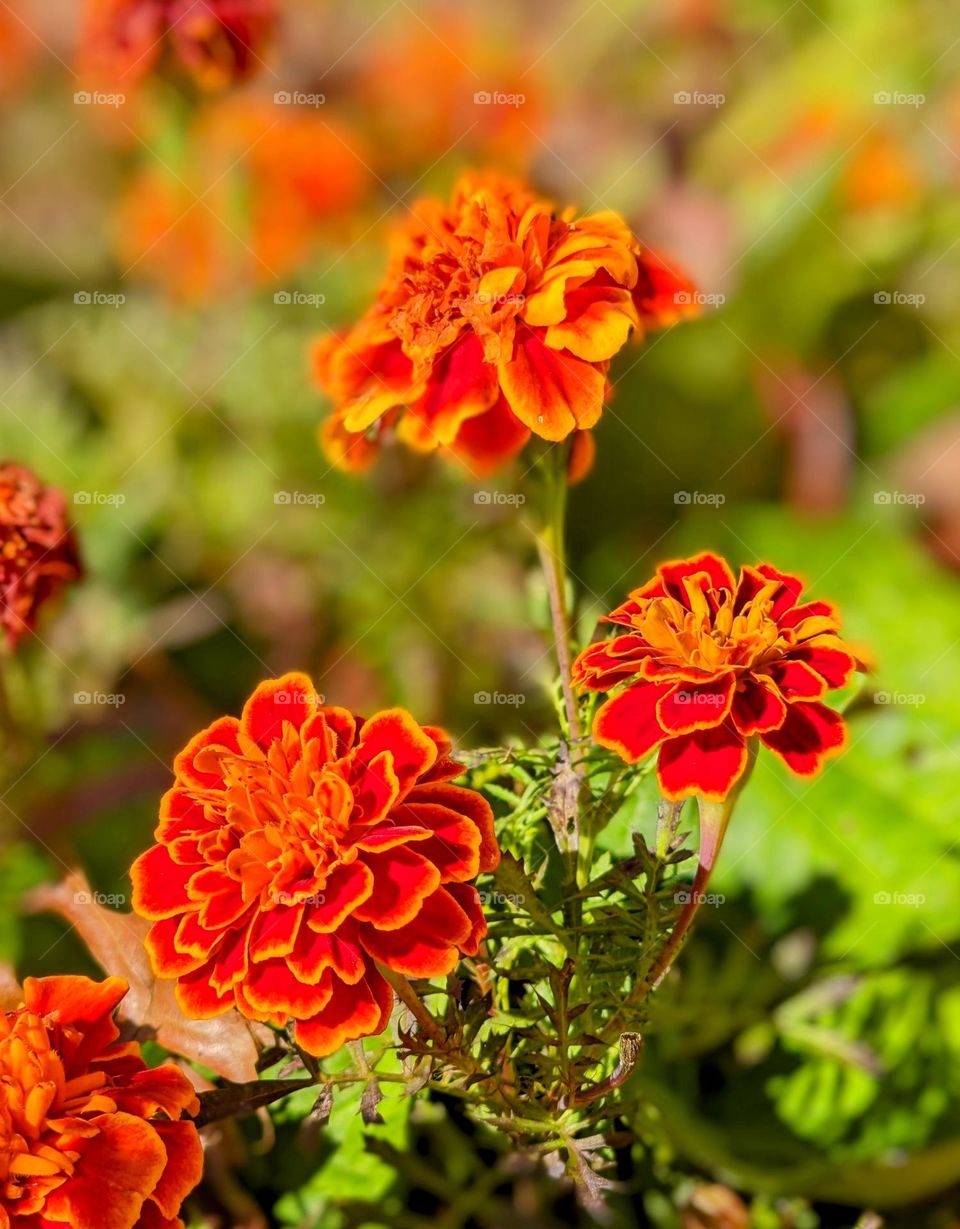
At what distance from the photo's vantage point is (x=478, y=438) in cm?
100

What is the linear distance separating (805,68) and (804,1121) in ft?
8.35

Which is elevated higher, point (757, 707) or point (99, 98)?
point (99, 98)

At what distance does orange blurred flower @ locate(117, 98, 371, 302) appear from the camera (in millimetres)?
2537

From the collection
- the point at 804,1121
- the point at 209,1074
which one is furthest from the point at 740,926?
the point at 209,1074

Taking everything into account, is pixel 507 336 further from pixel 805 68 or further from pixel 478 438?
pixel 805 68

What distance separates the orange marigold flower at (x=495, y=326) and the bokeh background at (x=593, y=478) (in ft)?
0.42

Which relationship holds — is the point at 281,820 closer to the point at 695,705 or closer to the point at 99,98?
the point at 695,705

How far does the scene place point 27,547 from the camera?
1195mm

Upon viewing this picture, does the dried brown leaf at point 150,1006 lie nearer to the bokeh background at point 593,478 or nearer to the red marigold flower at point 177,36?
the bokeh background at point 593,478

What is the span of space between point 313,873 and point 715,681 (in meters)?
0.29

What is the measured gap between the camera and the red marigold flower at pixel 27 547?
1.18 metres

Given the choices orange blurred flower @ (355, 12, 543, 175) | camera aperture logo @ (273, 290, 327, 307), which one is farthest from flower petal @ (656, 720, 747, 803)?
orange blurred flower @ (355, 12, 543, 175)

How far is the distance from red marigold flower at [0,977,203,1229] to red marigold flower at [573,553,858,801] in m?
0.39

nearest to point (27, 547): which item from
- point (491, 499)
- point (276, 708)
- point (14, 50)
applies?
point (276, 708)
